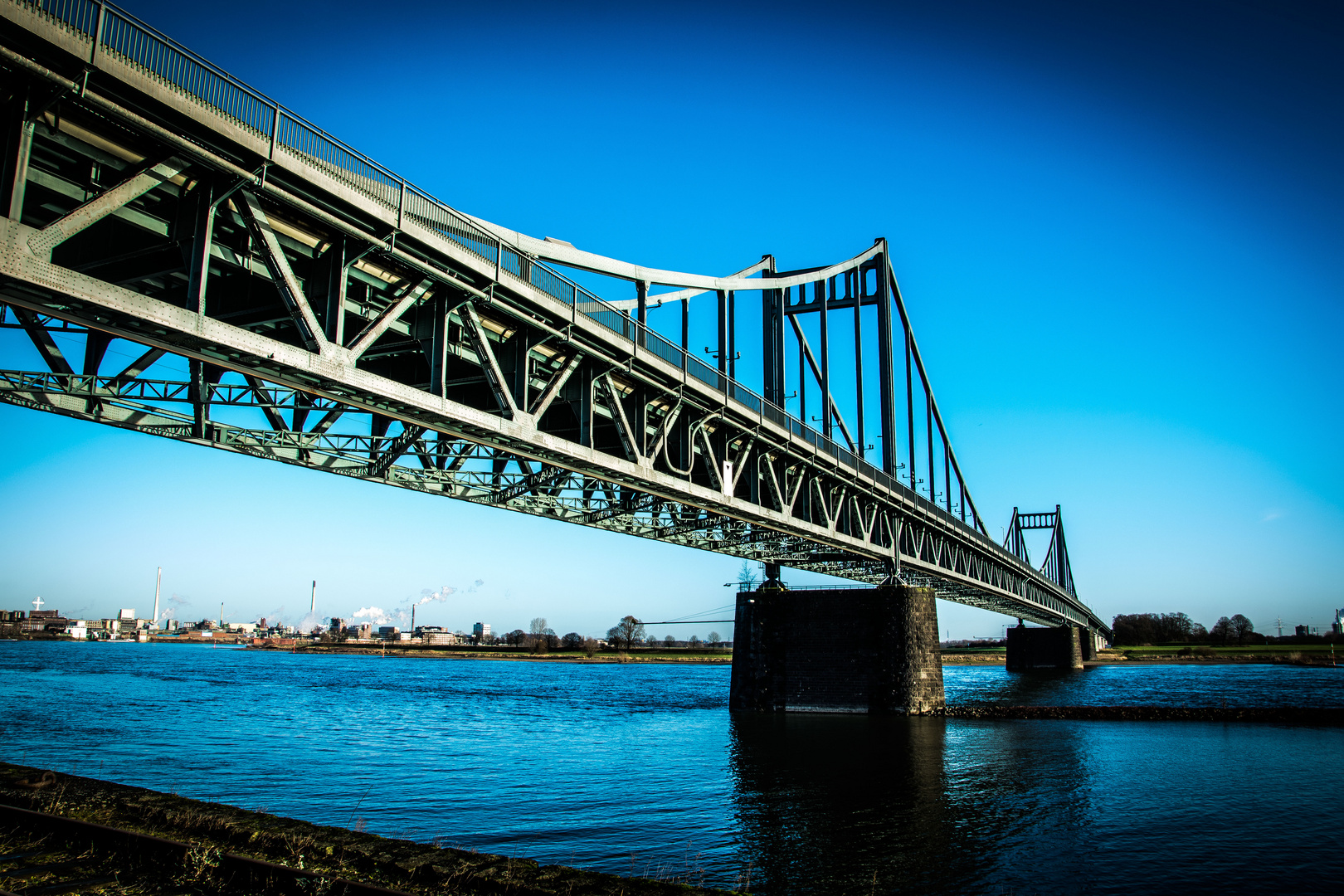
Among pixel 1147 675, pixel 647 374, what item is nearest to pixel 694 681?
pixel 1147 675

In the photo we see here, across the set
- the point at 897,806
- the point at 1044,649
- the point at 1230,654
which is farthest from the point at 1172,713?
the point at 1230,654

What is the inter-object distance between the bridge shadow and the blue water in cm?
8

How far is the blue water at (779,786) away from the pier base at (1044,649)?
2835 inches

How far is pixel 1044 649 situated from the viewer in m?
105

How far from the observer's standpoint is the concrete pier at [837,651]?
130ft

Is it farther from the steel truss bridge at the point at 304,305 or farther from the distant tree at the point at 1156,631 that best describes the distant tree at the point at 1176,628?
the steel truss bridge at the point at 304,305

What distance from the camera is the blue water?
14367 mm

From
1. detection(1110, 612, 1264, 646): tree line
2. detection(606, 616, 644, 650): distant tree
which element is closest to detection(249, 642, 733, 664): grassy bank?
detection(606, 616, 644, 650): distant tree

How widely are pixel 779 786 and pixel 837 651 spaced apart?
20.3m

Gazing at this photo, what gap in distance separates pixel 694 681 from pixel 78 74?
79.8 meters

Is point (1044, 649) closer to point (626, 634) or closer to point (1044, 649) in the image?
point (1044, 649)

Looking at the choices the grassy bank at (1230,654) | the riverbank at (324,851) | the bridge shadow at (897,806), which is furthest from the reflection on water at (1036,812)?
the grassy bank at (1230,654)

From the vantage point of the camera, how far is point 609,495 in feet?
85.5

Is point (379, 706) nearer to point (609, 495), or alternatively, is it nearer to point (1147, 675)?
point (609, 495)
